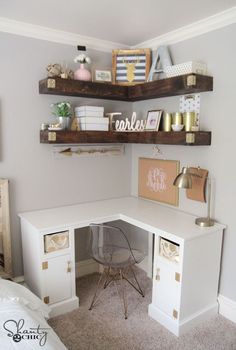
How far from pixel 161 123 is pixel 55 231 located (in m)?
1.33

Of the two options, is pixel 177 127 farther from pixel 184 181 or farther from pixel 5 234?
pixel 5 234

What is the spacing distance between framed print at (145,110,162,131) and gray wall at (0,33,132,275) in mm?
507

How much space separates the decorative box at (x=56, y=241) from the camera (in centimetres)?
222

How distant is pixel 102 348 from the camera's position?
1.96 meters

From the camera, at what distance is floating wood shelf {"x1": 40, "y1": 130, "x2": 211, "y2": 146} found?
2.27 meters

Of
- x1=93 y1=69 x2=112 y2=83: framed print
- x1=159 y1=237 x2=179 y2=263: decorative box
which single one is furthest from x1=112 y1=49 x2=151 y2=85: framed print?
Result: x1=159 y1=237 x2=179 y2=263: decorative box

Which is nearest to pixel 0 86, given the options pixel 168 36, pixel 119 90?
pixel 119 90

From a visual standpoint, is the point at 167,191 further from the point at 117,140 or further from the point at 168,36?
the point at 168,36

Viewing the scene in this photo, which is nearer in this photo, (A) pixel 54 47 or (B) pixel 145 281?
(A) pixel 54 47

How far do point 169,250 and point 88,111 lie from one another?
1356mm

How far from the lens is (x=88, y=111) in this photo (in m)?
2.58

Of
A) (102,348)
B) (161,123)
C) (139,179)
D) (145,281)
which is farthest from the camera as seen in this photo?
(139,179)

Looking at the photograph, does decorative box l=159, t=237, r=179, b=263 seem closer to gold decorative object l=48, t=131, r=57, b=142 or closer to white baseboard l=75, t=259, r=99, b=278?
white baseboard l=75, t=259, r=99, b=278

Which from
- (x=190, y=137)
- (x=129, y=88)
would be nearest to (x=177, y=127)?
(x=190, y=137)
